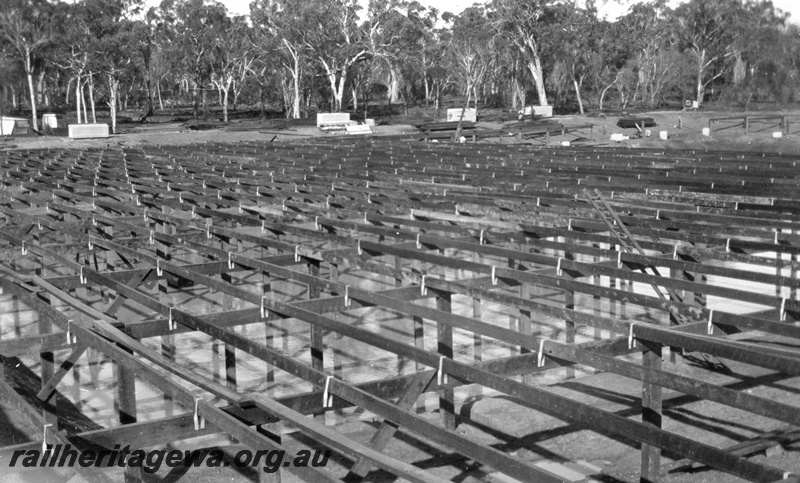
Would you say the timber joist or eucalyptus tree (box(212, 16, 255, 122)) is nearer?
the timber joist

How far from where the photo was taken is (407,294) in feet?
37.2

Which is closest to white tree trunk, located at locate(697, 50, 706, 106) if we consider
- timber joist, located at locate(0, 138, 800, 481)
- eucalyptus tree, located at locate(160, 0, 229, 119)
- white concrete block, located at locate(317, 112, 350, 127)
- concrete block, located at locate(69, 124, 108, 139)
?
white concrete block, located at locate(317, 112, 350, 127)

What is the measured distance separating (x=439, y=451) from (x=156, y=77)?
287ft

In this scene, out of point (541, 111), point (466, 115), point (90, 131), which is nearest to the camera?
point (90, 131)

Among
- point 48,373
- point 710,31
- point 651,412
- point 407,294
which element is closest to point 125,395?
point 48,373

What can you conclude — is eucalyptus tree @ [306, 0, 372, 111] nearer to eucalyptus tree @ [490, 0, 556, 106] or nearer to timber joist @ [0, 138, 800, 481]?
eucalyptus tree @ [490, 0, 556, 106]

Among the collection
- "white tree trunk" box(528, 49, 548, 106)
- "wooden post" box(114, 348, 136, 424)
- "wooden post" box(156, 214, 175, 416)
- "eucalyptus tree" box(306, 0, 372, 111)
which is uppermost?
"eucalyptus tree" box(306, 0, 372, 111)

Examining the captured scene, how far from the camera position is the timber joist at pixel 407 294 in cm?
744

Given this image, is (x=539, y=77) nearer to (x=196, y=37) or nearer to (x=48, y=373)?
(x=196, y=37)

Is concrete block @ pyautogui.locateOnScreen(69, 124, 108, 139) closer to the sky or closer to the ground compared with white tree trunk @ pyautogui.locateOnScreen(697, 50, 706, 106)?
closer to the ground

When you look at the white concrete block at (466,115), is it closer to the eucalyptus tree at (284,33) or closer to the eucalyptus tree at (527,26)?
the eucalyptus tree at (527,26)

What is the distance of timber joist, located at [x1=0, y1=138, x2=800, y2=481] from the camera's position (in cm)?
744

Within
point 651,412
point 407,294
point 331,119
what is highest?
point 407,294

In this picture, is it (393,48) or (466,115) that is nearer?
(466,115)
